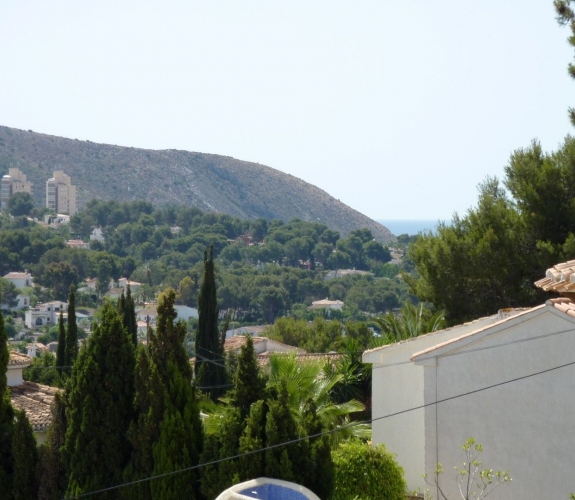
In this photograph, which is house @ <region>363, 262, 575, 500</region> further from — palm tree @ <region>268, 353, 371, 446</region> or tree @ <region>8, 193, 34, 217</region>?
tree @ <region>8, 193, 34, 217</region>

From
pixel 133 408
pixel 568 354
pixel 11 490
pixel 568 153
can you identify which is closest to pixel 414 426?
pixel 568 354

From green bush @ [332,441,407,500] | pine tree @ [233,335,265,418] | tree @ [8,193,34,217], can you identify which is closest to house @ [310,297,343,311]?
tree @ [8,193,34,217]

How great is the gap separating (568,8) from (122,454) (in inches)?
456

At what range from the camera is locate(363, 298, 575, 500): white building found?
9242 mm

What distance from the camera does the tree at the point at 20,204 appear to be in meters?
140

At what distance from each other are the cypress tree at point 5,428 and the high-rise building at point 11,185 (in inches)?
5499

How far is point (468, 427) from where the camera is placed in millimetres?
9727

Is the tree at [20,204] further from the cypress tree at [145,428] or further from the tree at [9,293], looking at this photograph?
the cypress tree at [145,428]

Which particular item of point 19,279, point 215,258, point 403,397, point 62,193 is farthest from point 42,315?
point 403,397

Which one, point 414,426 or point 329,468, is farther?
point 414,426

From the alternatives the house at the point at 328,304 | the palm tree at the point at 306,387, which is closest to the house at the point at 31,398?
the palm tree at the point at 306,387

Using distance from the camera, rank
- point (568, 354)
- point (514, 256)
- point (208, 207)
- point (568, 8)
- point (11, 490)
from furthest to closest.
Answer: point (208, 207)
point (514, 256)
point (568, 8)
point (11, 490)
point (568, 354)

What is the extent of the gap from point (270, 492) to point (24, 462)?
3.19 m

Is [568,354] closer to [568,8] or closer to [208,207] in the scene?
[568,8]
